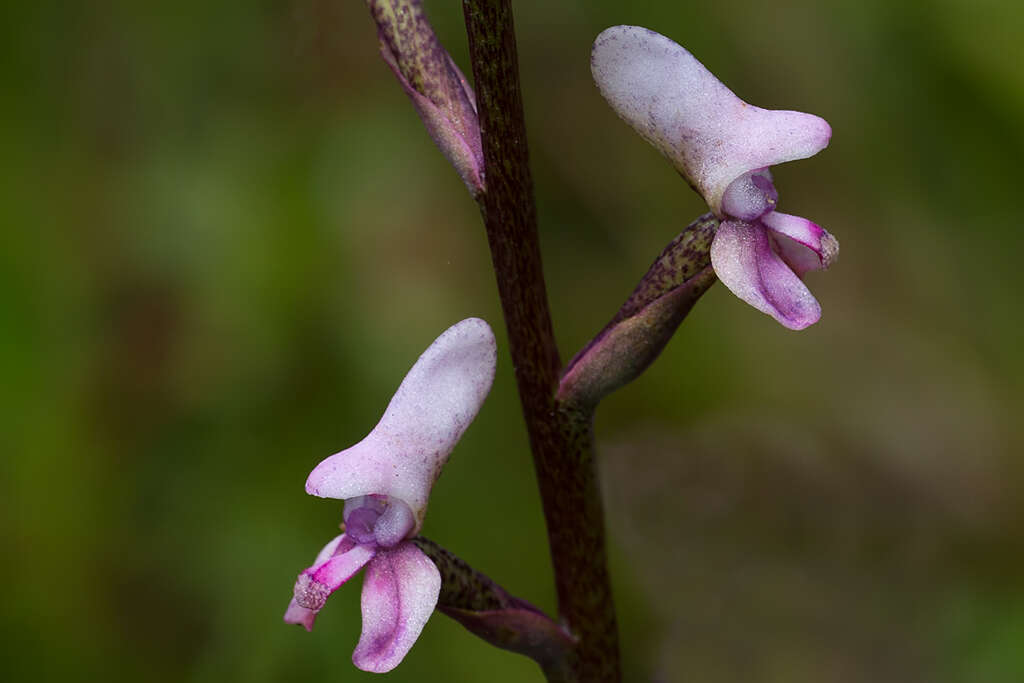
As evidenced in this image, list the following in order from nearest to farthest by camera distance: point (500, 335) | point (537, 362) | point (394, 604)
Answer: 1. point (394, 604)
2. point (537, 362)
3. point (500, 335)

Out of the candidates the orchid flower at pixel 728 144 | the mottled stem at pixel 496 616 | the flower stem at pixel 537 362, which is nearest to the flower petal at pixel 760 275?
the orchid flower at pixel 728 144

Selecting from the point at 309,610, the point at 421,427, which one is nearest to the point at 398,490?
the point at 421,427

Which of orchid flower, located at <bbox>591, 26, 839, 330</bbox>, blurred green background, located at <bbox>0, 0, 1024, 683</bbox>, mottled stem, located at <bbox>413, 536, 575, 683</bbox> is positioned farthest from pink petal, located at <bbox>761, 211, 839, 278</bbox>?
blurred green background, located at <bbox>0, 0, 1024, 683</bbox>

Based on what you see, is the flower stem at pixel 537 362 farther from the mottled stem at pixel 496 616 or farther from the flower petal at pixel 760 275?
the flower petal at pixel 760 275

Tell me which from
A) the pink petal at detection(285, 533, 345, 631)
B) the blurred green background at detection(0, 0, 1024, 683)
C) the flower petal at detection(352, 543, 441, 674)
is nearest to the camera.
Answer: the flower petal at detection(352, 543, 441, 674)

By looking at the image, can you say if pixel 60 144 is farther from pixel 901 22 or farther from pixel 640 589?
pixel 901 22

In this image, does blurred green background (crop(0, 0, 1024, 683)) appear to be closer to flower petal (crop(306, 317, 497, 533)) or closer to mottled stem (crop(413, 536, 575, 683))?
mottled stem (crop(413, 536, 575, 683))

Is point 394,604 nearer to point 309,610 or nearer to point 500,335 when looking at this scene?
point 309,610
